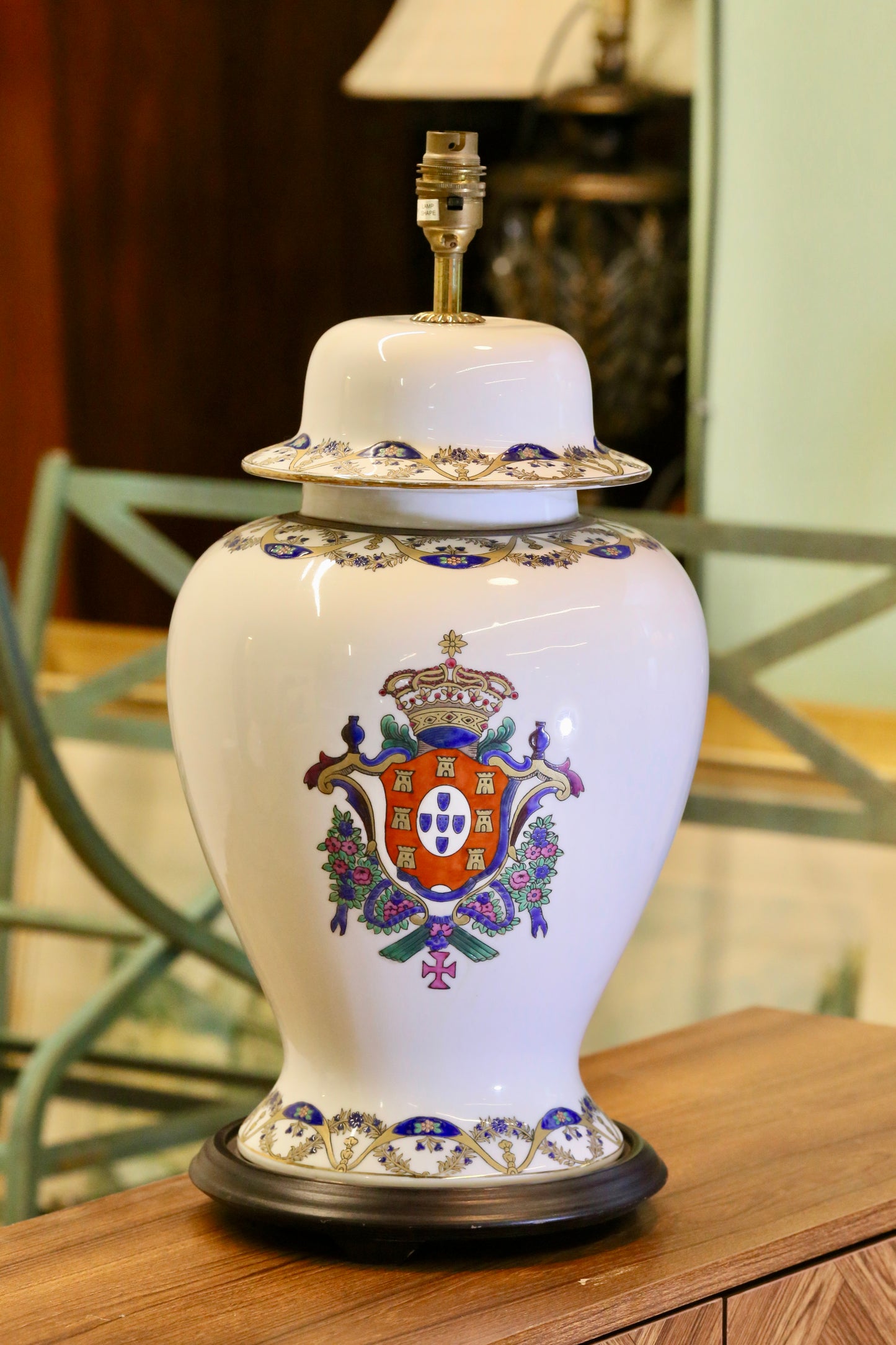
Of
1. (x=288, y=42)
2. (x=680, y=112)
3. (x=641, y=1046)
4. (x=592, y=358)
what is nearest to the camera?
(x=641, y=1046)

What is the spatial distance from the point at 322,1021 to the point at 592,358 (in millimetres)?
2011

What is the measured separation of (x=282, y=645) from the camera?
67cm

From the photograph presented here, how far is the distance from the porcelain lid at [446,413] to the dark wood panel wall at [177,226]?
2.40m

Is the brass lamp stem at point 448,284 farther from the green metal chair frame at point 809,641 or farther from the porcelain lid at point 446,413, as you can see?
the green metal chair frame at point 809,641

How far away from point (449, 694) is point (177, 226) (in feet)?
8.44

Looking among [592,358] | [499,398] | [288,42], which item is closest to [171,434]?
[288,42]

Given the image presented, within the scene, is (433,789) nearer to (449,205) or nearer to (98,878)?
(449,205)

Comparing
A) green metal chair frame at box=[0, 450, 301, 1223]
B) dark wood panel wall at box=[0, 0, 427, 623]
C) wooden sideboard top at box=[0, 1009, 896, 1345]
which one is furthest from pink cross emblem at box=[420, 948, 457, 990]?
dark wood panel wall at box=[0, 0, 427, 623]

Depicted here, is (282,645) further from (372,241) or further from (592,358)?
(372,241)

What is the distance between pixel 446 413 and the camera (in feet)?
2.28

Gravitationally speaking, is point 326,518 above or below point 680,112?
below

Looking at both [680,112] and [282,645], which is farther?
[680,112]

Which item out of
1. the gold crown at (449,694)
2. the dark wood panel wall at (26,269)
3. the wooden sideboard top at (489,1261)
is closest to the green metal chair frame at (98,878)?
the wooden sideboard top at (489,1261)

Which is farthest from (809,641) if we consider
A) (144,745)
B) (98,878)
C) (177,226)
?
(177,226)
